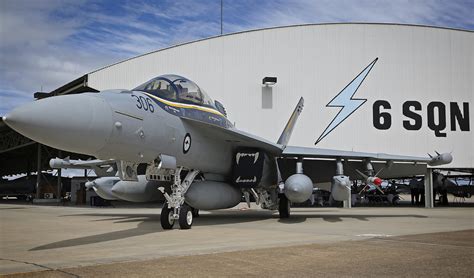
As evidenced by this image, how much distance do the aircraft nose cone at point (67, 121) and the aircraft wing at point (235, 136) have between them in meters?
3.10

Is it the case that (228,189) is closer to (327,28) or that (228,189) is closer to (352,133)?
(352,133)

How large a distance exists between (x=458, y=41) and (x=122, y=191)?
21.2 m

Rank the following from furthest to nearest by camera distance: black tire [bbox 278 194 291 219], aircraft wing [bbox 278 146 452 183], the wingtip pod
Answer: black tire [bbox 278 194 291 219] → aircraft wing [bbox 278 146 452 183] → the wingtip pod

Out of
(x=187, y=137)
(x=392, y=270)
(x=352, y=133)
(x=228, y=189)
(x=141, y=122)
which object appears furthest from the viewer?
(x=352, y=133)

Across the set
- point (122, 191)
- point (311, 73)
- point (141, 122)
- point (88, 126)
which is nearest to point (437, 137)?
point (311, 73)

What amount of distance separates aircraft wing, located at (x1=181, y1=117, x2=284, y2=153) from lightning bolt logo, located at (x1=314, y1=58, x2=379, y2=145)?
10.5 metres

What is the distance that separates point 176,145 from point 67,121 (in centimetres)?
376

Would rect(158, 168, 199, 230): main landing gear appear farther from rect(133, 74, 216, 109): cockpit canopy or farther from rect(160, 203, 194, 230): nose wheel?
rect(133, 74, 216, 109): cockpit canopy

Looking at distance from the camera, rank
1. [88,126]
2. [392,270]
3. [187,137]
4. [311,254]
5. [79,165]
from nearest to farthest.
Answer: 1. [392,270]
2. [311,254]
3. [88,126]
4. [187,137]
5. [79,165]

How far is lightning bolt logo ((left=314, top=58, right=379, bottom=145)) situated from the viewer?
81.0ft

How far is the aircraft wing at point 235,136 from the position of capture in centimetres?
1148

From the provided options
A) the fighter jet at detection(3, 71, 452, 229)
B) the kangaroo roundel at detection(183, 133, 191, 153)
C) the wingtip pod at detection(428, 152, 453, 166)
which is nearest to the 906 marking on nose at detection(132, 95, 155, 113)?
the fighter jet at detection(3, 71, 452, 229)

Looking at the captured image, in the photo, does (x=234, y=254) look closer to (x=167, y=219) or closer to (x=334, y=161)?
(x=167, y=219)

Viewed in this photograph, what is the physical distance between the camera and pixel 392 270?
215 inches
